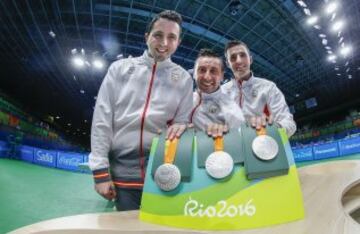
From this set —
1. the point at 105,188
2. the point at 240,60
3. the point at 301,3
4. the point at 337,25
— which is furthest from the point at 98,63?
the point at 105,188

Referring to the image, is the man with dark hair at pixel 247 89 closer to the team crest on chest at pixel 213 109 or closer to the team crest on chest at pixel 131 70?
the team crest on chest at pixel 213 109

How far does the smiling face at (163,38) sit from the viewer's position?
118 cm

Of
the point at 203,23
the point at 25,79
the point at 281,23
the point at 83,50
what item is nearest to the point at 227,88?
the point at 203,23

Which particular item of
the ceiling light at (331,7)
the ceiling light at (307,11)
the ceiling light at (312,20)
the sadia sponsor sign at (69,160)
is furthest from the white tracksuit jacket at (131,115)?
the ceiling light at (312,20)

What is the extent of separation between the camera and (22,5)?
39.0ft

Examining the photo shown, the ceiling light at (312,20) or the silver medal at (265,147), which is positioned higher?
the ceiling light at (312,20)

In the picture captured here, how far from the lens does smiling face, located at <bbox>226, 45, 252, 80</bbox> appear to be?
185 cm

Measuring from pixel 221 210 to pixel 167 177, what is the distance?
12 centimetres

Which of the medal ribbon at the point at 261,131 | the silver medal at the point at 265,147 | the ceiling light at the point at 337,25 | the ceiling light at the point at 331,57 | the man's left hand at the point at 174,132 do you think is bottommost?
the silver medal at the point at 265,147

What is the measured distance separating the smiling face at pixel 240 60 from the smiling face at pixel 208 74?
0.31 m

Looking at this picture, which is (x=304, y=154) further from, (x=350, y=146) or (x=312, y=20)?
(x=312, y=20)

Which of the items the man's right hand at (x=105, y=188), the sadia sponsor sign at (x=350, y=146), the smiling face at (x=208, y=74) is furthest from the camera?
the sadia sponsor sign at (x=350, y=146)

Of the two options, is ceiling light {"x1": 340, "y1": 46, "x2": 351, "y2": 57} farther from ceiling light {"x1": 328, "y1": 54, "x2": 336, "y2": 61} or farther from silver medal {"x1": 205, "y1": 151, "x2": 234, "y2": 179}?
silver medal {"x1": 205, "y1": 151, "x2": 234, "y2": 179}

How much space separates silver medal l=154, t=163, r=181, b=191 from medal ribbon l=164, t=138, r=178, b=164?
0.6 inches
